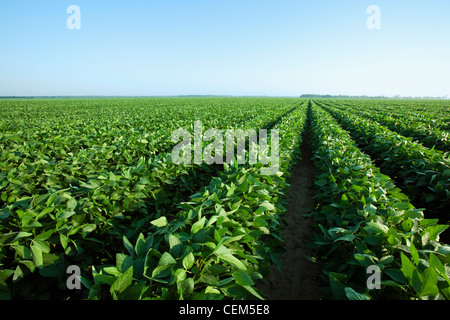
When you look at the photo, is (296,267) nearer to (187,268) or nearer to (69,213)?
(187,268)

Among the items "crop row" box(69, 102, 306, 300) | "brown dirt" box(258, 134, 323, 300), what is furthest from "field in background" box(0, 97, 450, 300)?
"brown dirt" box(258, 134, 323, 300)

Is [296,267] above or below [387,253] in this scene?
below

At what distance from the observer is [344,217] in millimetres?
2176

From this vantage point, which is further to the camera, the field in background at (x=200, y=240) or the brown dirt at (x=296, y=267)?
the brown dirt at (x=296, y=267)

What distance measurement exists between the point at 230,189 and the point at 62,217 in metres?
1.55

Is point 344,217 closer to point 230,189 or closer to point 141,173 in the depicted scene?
point 230,189

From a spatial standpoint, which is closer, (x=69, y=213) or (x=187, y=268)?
(x=187, y=268)

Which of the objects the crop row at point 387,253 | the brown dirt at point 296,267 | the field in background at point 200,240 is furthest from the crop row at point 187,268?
the brown dirt at point 296,267

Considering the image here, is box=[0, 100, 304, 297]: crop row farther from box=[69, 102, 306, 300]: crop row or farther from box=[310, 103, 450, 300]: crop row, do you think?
box=[310, 103, 450, 300]: crop row

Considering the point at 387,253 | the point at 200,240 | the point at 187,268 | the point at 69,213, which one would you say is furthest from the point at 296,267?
the point at 69,213

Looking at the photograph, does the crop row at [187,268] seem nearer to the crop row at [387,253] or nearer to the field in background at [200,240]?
the field in background at [200,240]

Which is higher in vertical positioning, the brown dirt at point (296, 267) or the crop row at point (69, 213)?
the crop row at point (69, 213)
